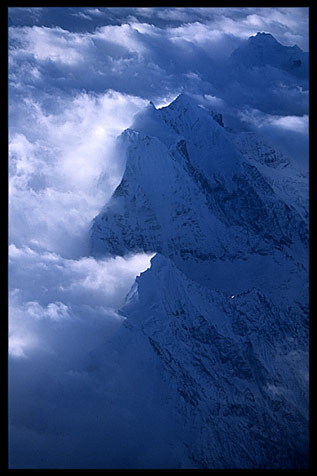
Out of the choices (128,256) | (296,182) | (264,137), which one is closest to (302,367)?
(128,256)

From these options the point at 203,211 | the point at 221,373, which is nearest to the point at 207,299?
the point at 221,373

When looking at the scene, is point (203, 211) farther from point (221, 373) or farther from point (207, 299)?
point (221, 373)

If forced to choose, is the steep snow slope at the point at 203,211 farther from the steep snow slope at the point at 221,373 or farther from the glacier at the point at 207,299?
the steep snow slope at the point at 221,373

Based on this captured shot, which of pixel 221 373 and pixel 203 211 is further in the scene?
pixel 203 211

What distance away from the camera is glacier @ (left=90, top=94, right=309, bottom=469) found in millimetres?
59438

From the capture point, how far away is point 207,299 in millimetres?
90062

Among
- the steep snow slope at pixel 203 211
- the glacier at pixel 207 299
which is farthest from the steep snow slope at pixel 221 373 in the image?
the steep snow slope at pixel 203 211

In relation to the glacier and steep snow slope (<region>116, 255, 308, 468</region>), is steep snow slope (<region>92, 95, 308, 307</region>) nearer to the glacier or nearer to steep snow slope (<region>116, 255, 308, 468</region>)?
the glacier

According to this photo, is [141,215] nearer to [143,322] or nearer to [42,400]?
[143,322]

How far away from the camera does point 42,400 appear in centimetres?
4359

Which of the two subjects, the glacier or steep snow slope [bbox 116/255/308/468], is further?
steep snow slope [bbox 116/255/308/468]

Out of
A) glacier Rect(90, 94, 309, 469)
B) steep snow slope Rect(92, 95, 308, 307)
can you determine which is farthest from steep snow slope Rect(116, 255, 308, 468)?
steep snow slope Rect(92, 95, 308, 307)

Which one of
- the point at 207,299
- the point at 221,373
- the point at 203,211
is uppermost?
the point at 203,211

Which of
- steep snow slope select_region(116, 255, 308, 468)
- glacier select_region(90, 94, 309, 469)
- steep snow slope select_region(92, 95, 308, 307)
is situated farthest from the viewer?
steep snow slope select_region(92, 95, 308, 307)
